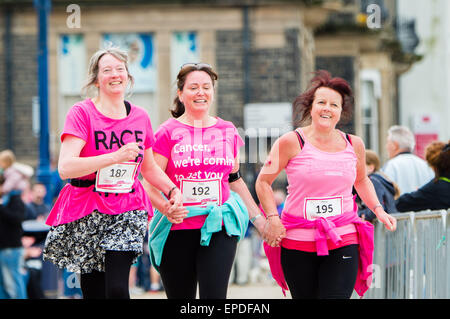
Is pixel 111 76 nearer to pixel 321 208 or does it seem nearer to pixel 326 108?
pixel 326 108

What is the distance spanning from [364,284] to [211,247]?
1.06 meters

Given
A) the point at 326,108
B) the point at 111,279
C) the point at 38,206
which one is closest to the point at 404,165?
the point at 326,108

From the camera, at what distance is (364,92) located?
3016cm

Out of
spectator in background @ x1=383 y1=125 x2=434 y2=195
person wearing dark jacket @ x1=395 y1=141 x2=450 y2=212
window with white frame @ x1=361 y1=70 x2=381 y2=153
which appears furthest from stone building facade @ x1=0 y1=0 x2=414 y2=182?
person wearing dark jacket @ x1=395 y1=141 x2=450 y2=212

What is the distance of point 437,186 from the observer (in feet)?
26.7

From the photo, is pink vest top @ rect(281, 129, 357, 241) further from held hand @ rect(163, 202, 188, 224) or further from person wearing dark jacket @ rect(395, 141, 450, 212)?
person wearing dark jacket @ rect(395, 141, 450, 212)

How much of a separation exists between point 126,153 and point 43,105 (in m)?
9.02

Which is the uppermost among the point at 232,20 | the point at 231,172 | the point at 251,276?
the point at 232,20

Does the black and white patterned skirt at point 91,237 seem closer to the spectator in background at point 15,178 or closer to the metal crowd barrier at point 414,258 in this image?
the metal crowd barrier at point 414,258

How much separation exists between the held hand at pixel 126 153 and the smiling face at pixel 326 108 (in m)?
1.24

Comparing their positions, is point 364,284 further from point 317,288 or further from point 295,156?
point 295,156

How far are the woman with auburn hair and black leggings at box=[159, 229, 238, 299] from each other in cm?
34

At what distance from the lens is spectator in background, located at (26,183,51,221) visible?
12.6m
